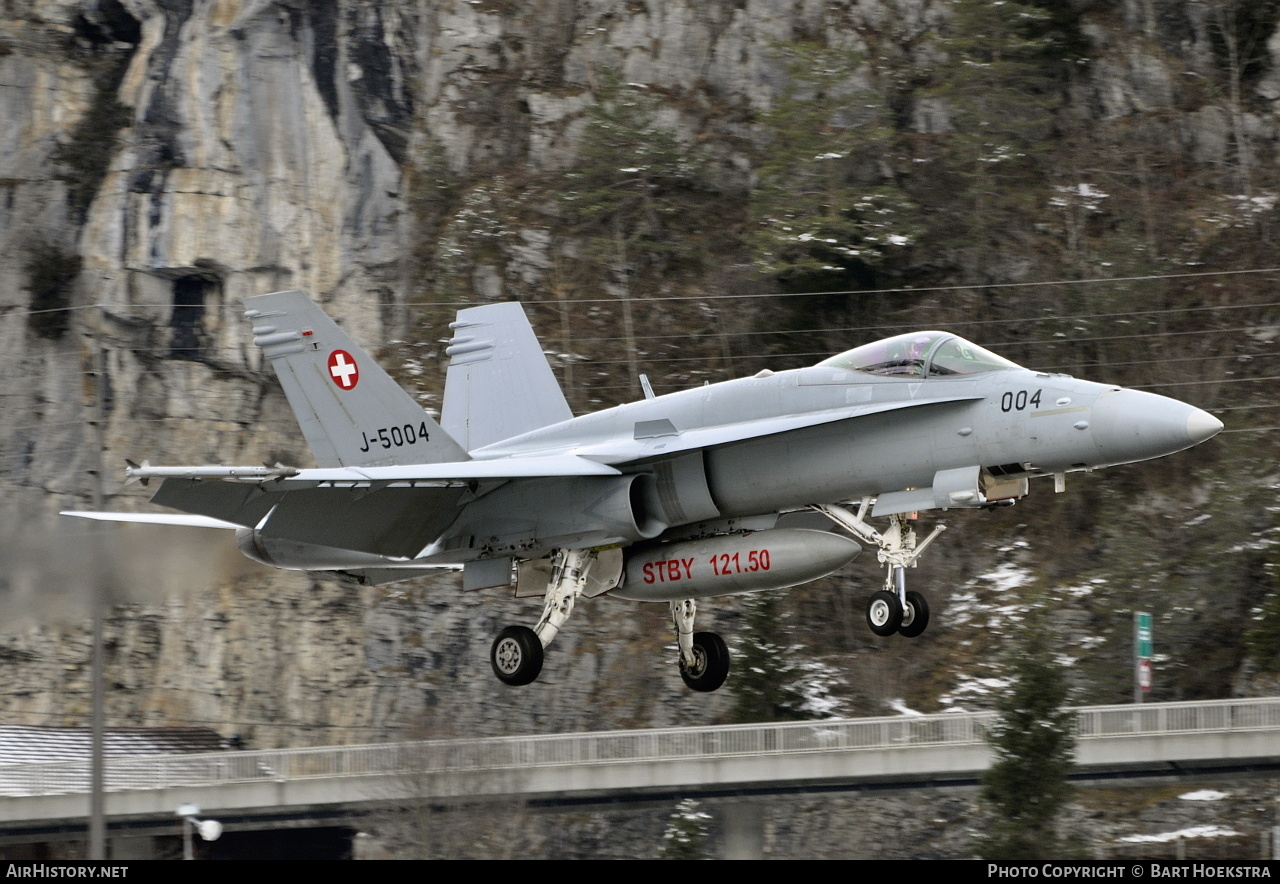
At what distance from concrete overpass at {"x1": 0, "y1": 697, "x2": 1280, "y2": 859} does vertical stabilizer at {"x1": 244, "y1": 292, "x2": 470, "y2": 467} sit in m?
15.9

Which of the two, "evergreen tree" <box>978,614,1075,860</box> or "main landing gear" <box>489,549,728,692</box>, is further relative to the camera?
"evergreen tree" <box>978,614,1075,860</box>

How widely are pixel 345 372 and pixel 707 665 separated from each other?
615 centimetres

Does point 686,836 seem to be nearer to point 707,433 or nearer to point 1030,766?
point 1030,766

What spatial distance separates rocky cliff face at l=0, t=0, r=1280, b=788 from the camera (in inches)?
1694

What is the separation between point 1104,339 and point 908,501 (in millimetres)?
27033

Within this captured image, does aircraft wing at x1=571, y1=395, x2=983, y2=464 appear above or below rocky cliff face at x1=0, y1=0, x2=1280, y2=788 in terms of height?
below

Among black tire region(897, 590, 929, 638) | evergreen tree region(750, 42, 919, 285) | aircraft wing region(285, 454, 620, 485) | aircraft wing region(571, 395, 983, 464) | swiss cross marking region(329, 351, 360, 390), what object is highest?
evergreen tree region(750, 42, 919, 285)

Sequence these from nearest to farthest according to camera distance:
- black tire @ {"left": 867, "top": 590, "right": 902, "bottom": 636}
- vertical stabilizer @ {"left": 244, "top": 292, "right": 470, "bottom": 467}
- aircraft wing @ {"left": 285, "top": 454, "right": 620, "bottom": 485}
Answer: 1. black tire @ {"left": 867, "top": 590, "right": 902, "bottom": 636}
2. aircraft wing @ {"left": 285, "top": 454, "right": 620, "bottom": 485}
3. vertical stabilizer @ {"left": 244, "top": 292, "right": 470, "bottom": 467}

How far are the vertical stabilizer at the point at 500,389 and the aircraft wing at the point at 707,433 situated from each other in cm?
315

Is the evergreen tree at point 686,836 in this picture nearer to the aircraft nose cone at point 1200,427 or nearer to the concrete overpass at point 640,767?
the concrete overpass at point 640,767

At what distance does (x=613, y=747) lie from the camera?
122ft

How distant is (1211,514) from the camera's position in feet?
135

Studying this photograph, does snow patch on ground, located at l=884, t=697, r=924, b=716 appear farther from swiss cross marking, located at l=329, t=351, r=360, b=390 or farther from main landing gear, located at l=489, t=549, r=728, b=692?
swiss cross marking, located at l=329, t=351, r=360, b=390

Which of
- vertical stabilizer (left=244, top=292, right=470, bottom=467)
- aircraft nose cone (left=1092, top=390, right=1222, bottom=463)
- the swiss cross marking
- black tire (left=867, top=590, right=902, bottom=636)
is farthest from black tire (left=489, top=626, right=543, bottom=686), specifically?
aircraft nose cone (left=1092, top=390, right=1222, bottom=463)
